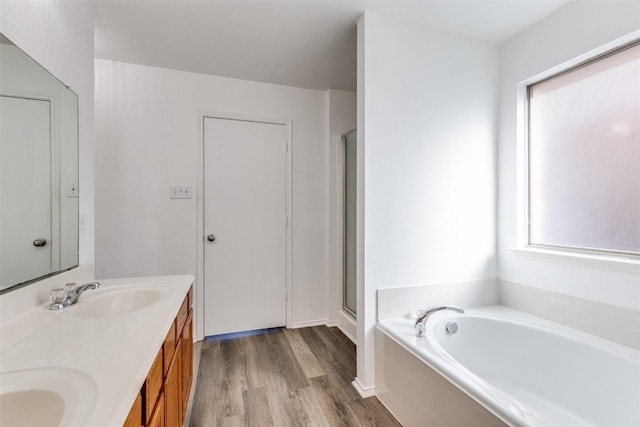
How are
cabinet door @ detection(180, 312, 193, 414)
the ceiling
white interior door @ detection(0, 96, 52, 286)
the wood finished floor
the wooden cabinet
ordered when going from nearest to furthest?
the wooden cabinet → white interior door @ detection(0, 96, 52, 286) → cabinet door @ detection(180, 312, 193, 414) → the wood finished floor → the ceiling

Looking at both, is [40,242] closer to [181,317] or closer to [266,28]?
[181,317]

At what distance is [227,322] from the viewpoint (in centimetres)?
260

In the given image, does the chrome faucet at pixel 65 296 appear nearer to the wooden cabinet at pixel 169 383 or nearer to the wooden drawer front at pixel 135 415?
the wooden cabinet at pixel 169 383

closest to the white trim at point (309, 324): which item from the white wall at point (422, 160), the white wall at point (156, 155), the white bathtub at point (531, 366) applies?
the white wall at point (156, 155)

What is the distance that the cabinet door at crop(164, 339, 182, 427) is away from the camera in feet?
3.46

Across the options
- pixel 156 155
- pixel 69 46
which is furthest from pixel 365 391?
pixel 69 46

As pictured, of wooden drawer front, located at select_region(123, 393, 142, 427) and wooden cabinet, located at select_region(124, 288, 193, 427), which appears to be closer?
wooden drawer front, located at select_region(123, 393, 142, 427)

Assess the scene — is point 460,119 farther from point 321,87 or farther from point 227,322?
point 227,322

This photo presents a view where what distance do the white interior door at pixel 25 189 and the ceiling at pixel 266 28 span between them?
1025 millimetres

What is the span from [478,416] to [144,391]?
3.78 ft

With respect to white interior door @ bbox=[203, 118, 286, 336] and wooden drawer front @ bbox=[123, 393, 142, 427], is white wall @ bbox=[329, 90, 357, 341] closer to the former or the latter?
white interior door @ bbox=[203, 118, 286, 336]

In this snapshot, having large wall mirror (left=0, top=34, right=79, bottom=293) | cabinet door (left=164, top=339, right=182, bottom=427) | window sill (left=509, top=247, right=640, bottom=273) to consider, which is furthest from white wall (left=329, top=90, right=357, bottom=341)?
large wall mirror (left=0, top=34, right=79, bottom=293)

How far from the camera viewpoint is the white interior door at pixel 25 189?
984 mm

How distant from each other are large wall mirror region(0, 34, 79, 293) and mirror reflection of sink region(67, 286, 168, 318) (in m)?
0.19
